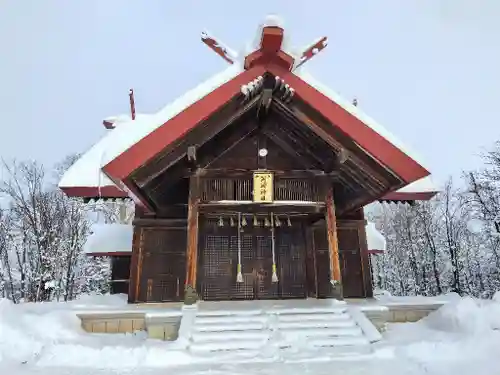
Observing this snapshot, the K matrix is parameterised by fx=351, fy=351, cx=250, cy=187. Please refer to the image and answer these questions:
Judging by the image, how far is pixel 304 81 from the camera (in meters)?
6.68

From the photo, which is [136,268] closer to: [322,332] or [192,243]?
[192,243]

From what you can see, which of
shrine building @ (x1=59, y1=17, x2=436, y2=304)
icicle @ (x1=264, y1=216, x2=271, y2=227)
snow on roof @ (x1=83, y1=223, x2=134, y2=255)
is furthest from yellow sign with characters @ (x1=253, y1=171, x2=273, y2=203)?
snow on roof @ (x1=83, y1=223, x2=134, y2=255)

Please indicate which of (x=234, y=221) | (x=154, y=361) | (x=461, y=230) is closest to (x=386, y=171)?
(x=234, y=221)

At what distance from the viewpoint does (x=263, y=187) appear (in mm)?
7172

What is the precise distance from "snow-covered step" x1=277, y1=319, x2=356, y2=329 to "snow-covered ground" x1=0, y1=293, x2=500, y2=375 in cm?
63

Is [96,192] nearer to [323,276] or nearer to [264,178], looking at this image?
[264,178]

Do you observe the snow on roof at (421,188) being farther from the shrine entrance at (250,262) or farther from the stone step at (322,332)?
the stone step at (322,332)

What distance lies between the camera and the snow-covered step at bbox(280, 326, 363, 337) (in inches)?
218

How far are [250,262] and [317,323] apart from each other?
2.84 meters

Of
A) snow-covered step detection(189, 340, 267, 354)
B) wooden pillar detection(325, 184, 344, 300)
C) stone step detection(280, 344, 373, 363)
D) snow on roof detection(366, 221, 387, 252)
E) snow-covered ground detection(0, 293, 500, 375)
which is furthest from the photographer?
snow on roof detection(366, 221, 387, 252)

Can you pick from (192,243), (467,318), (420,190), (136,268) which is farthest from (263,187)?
(467,318)

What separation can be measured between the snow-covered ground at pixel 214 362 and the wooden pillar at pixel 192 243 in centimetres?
101

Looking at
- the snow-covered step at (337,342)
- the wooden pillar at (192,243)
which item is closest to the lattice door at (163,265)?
the wooden pillar at (192,243)

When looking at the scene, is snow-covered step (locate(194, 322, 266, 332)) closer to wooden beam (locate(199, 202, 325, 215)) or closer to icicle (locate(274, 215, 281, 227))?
wooden beam (locate(199, 202, 325, 215))
